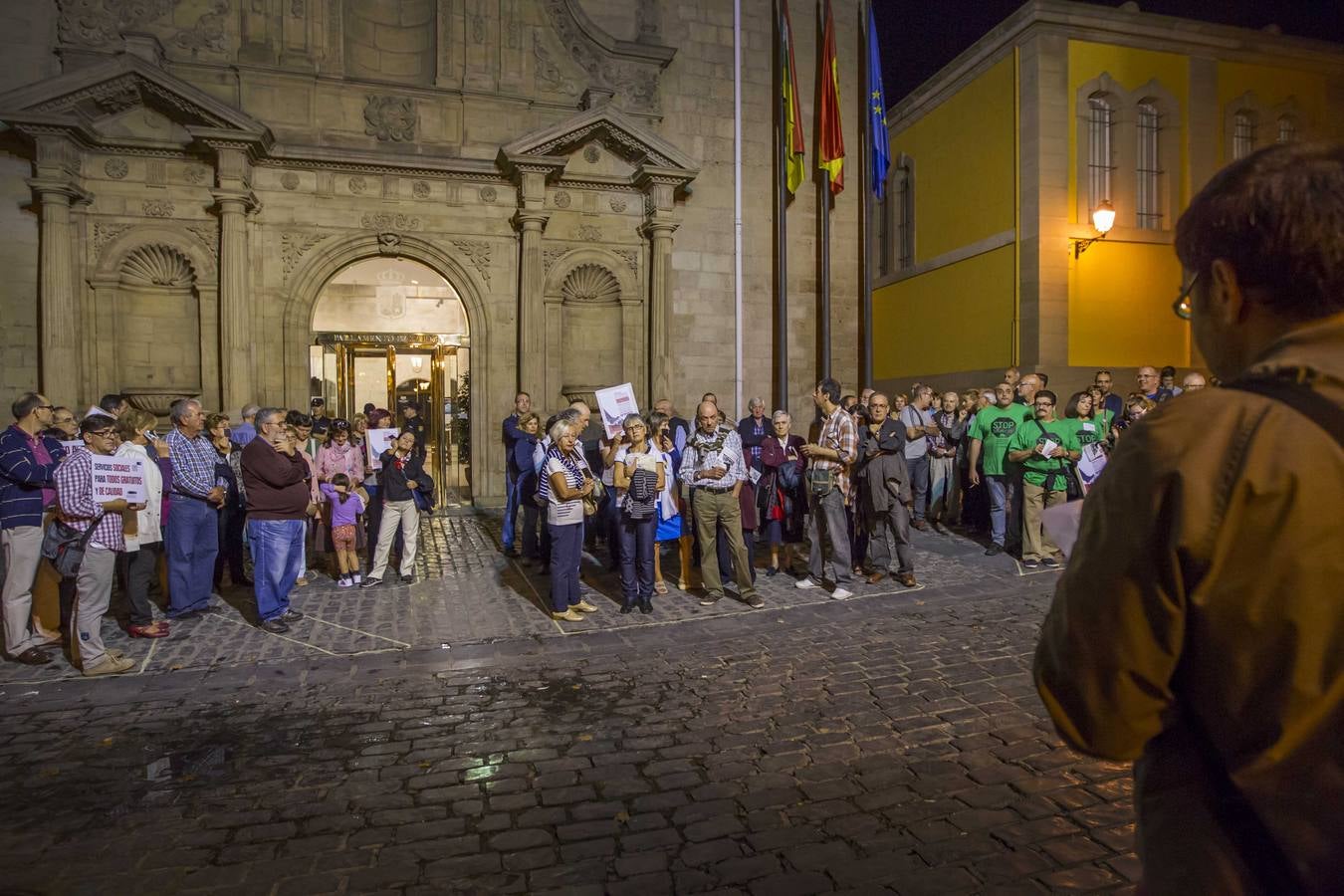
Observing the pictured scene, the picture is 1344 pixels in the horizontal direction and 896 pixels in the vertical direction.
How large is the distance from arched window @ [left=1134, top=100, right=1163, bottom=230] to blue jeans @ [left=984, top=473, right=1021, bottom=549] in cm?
1140

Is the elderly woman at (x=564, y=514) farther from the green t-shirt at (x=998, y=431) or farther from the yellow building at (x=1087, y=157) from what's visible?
the yellow building at (x=1087, y=157)

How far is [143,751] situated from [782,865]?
3.81 metres

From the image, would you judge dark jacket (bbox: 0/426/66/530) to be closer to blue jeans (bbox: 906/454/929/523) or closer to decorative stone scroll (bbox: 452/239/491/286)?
decorative stone scroll (bbox: 452/239/491/286)

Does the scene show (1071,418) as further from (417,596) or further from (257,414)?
(257,414)

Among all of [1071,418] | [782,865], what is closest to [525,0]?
[1071,418]

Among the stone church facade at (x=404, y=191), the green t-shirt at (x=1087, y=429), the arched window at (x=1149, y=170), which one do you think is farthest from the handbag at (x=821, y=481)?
the arched window at (x=1149, y=170)

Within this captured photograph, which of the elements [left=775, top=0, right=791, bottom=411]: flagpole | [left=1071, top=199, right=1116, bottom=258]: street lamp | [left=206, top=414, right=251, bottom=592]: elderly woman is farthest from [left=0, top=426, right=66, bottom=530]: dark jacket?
[left=1071, top=199, right=1116, bottom=258]: street lamp

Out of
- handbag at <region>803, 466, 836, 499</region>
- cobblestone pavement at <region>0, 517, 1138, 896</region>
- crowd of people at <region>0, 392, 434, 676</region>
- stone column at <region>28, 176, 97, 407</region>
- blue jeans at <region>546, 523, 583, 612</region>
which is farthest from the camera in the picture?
stone column at <region>28, 176, 97, 407</region>

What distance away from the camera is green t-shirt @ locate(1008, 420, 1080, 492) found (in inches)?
380

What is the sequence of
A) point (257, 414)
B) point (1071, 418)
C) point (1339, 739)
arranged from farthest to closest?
point (1071, 418) → point (257, 414) → point (1339, 739)

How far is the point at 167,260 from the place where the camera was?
14602 millimetres

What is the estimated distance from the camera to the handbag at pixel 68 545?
6.10m

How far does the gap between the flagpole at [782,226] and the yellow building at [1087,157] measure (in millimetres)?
5002

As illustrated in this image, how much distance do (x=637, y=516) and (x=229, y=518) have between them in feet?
16.1
